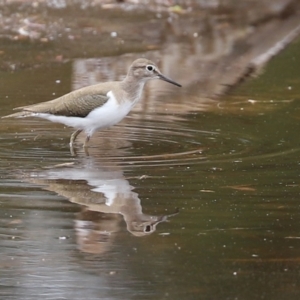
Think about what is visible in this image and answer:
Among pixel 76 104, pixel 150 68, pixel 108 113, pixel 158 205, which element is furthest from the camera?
pixel 150 68

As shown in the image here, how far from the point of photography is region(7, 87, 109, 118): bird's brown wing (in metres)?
9.48

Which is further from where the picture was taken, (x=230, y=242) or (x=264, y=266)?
(x=230, y=242)

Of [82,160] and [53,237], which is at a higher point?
[53,237]

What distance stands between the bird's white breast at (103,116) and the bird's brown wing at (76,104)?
0.04 m

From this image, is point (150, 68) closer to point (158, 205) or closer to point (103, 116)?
point (103, 116)

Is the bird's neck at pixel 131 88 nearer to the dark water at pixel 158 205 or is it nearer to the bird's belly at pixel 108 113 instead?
the bird's belly at pixel 108 113

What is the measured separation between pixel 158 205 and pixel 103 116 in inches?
84.2

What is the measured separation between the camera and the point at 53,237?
673 centimetres

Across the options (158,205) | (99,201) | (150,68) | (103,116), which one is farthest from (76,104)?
(158,205)

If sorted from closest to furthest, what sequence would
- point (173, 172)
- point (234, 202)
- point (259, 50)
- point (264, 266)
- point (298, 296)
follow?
1. point (298, 296)
2. point (264, 266)
3. point (234, 202)
4. point (173, 172)
5. point (259, 50)

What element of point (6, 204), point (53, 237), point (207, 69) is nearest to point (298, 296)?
point (53, 237)

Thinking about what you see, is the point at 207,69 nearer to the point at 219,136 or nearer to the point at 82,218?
the point at 219,136

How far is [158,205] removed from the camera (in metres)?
7.50

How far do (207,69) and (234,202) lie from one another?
6.56 meters
